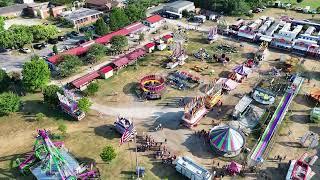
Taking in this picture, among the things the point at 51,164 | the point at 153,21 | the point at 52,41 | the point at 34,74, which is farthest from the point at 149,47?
the point at 51,164

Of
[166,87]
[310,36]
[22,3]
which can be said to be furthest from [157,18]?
[22,3]

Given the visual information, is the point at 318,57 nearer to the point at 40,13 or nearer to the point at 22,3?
the point at 40,13

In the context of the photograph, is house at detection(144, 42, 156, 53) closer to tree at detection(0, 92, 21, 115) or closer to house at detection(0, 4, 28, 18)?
tree at detection(0, 92, 21, 115)

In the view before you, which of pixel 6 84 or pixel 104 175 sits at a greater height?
pixel 6 84

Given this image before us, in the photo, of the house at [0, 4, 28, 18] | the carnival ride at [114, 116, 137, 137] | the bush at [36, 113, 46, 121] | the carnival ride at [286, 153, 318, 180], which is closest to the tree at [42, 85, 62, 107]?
the bush at [36, 113, 46, 121]

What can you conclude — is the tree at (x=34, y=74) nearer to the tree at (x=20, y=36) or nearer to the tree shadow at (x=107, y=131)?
the tree shadow at (x=107, y=131)

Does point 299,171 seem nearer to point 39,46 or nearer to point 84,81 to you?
point 84,81

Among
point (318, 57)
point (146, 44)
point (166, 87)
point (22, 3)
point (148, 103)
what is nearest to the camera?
point (148, 103)
